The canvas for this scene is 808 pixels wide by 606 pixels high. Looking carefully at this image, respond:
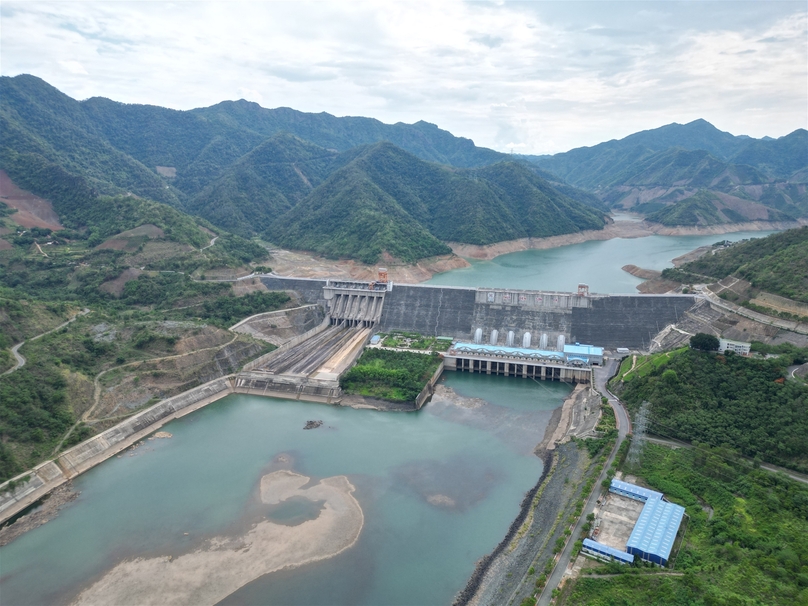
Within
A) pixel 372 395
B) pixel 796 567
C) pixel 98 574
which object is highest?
pixel 796 567

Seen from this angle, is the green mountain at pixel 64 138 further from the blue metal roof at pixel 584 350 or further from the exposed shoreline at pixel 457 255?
the blue metal roof at pixel 584 350

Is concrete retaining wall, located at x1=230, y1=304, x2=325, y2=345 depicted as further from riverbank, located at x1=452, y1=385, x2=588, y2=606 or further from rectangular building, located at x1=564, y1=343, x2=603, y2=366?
riverbank, located at x1=452, y1=385, x2=588, y2=606

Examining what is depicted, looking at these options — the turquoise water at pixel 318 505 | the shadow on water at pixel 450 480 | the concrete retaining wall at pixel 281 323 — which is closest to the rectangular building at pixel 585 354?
the turquoise water at pixel 318 505

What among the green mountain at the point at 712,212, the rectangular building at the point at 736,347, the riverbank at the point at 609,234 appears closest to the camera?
the rectangular building at the point at 736,347

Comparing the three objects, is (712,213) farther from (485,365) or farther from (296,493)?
(296,493)

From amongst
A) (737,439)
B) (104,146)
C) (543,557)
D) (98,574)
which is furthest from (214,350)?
(104,146)

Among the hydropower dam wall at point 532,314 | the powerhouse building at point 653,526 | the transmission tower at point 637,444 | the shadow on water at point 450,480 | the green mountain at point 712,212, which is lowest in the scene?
the shadow on water at point 450,480

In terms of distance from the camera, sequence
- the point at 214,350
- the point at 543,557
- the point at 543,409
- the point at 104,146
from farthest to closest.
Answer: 1. the point at 104,146
2. the point at 214,350
3. the point at 543,409
4. the point at 543,557
